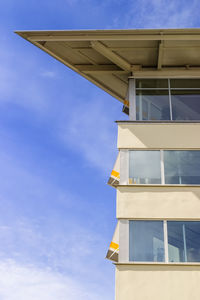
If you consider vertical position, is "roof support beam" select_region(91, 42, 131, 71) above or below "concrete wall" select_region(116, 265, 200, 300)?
above

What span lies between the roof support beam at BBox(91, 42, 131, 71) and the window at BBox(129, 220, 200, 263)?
6.72 metres

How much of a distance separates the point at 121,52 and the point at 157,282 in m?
8.74

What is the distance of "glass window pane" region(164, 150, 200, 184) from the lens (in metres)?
12.8

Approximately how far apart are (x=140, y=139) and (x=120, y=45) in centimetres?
383

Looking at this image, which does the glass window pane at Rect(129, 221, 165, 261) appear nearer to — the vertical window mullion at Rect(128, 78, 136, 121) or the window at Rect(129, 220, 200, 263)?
the window at Rect(129, 220, 200, 263)

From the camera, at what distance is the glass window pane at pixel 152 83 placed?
1526 centimetres

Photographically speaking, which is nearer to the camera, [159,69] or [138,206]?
[138,206]

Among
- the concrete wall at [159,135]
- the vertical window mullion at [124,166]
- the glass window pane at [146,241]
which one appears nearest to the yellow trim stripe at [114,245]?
the glass window pane at [146,241]

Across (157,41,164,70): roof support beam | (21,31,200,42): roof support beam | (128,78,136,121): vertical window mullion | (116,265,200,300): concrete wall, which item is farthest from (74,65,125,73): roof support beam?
(116,265,200,300): concrete wall

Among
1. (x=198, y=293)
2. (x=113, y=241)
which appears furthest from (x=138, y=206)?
(x=198, y=293)

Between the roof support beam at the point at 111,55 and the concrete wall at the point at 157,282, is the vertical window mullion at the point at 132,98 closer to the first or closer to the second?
the roof support beam at the point at 111,55

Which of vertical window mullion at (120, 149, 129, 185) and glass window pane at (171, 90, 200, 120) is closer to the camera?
vertical window mullion at (120, 149, 129, 185)

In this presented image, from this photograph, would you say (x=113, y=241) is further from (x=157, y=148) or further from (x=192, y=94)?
(x=192, y=94)

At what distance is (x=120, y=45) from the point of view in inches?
582
